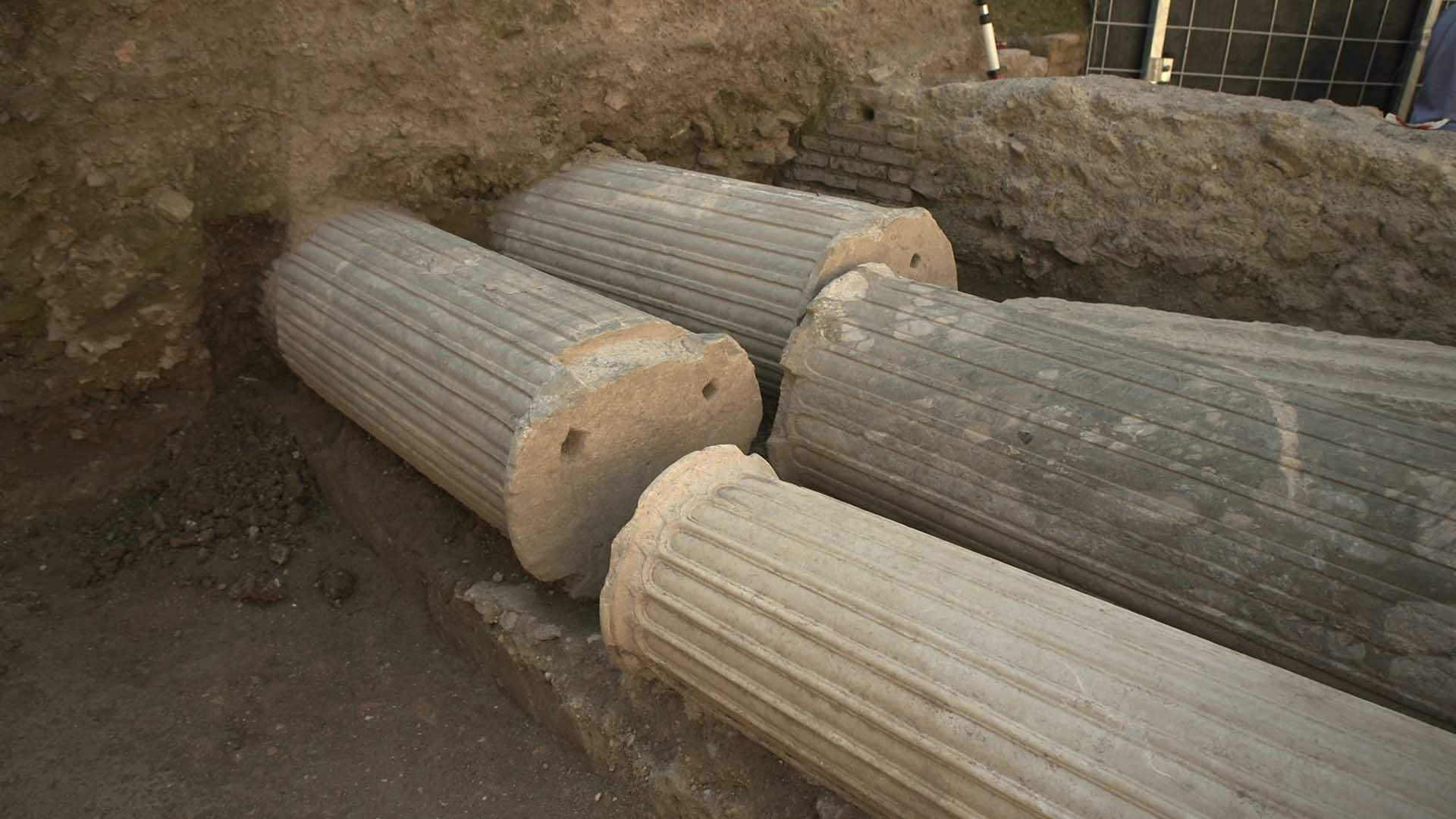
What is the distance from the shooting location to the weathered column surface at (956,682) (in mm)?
1724

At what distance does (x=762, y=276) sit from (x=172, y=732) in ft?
8.04

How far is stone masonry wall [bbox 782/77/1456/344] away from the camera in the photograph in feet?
12.7

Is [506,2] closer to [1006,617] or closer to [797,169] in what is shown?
[797,169]

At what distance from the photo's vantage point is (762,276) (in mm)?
3598

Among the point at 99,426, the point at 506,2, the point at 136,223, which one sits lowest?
the point at 99,426

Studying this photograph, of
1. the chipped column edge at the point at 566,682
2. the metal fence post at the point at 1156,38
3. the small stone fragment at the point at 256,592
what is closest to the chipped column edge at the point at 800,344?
the chipped column edge at the point at 566,682

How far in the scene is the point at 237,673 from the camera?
3312mm

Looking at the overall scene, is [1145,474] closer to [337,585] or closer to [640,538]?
[640,538]

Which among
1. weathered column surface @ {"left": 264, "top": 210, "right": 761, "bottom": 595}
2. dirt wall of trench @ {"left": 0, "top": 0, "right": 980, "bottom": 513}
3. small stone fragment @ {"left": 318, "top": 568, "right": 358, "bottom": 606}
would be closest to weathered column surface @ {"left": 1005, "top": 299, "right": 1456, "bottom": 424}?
weathered column surface @ {"left": 264, "top": 210, "right": 761, "bottom": 595}

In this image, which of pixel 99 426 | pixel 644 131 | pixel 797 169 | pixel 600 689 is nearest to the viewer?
pixel 600 689

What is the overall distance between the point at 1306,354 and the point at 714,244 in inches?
80.9

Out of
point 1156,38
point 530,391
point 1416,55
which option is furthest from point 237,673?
point 1416,55

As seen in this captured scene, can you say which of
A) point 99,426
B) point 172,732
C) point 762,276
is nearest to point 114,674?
point 172,732

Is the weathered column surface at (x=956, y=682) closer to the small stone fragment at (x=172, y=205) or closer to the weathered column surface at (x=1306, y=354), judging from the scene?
the weathered column surface at (x=1306, y=354)
